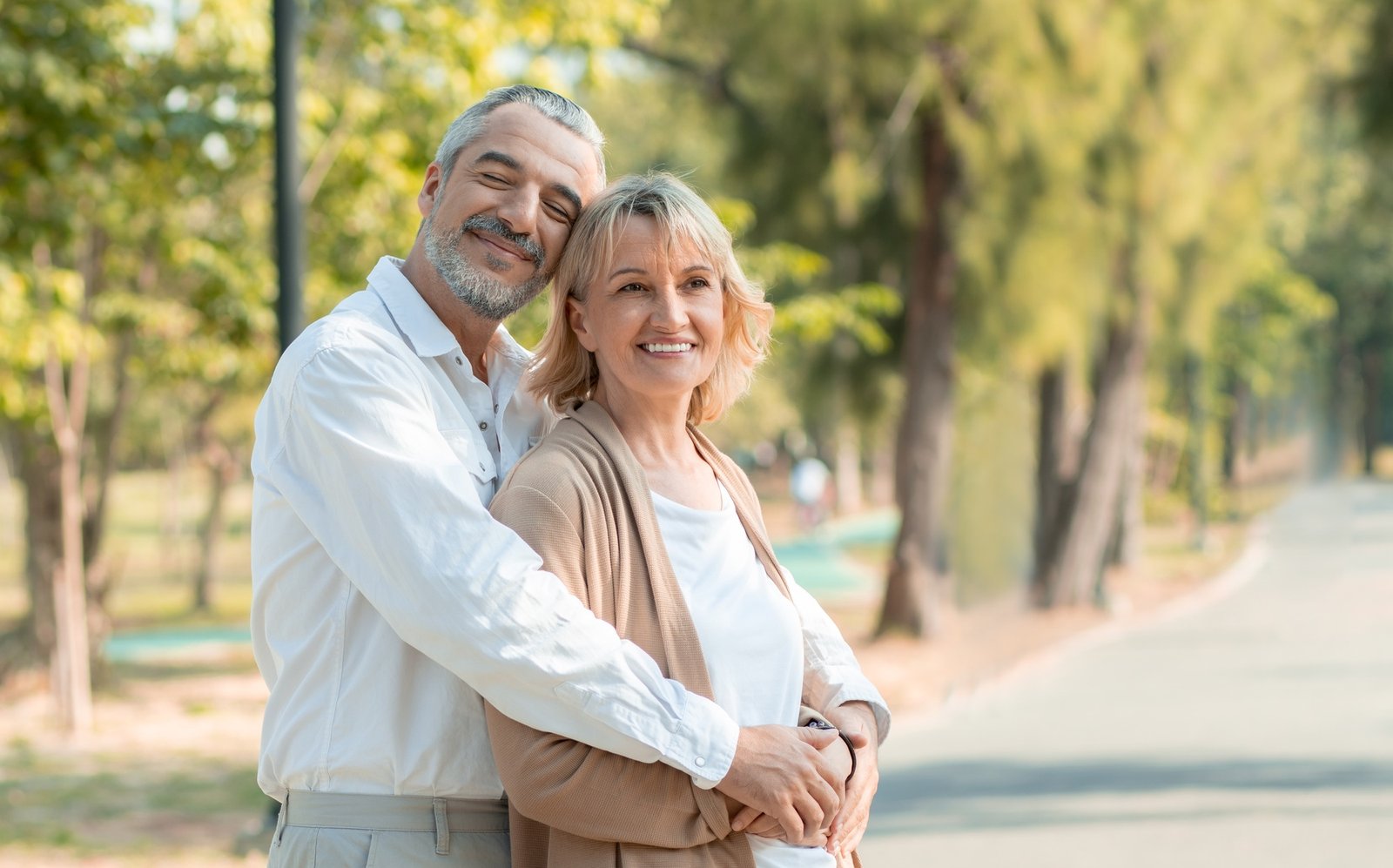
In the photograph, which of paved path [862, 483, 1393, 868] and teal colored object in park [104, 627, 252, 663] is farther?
teal colored object in park [104, 627, 252, 663]

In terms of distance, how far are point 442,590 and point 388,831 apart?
0.40 m

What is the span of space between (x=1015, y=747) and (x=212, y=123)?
6123 mm

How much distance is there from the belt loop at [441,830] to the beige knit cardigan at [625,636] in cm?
9

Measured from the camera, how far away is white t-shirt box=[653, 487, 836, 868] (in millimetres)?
2189

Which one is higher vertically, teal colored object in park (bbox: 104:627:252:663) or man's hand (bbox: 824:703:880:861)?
man's hand (bbox: 824:703:880:861)

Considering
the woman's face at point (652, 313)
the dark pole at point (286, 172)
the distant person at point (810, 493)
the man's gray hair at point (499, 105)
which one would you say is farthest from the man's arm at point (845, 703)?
the distant person at point (810, 493)

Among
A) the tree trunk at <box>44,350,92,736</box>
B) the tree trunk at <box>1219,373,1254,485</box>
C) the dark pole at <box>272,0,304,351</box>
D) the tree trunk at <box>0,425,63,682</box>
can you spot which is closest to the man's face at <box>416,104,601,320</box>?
the dark pole at <box>272,0,304,351</box>

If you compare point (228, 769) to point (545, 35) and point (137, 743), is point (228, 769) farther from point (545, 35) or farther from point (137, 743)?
point (545, 35)

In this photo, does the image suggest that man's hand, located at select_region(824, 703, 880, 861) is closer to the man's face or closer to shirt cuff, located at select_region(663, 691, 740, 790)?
shirt cuff, located at select_region(663, 691, 740, 790)

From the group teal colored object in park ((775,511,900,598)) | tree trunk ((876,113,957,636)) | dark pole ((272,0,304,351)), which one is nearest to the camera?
dark pole ((272,0,304,351))

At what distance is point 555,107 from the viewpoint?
2.39 metres

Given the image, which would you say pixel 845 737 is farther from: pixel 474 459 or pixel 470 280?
pixel 470 280

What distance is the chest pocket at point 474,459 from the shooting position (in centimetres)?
220

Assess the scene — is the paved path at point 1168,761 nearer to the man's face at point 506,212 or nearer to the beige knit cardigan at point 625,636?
the beige knit cardigan at point 625,636
